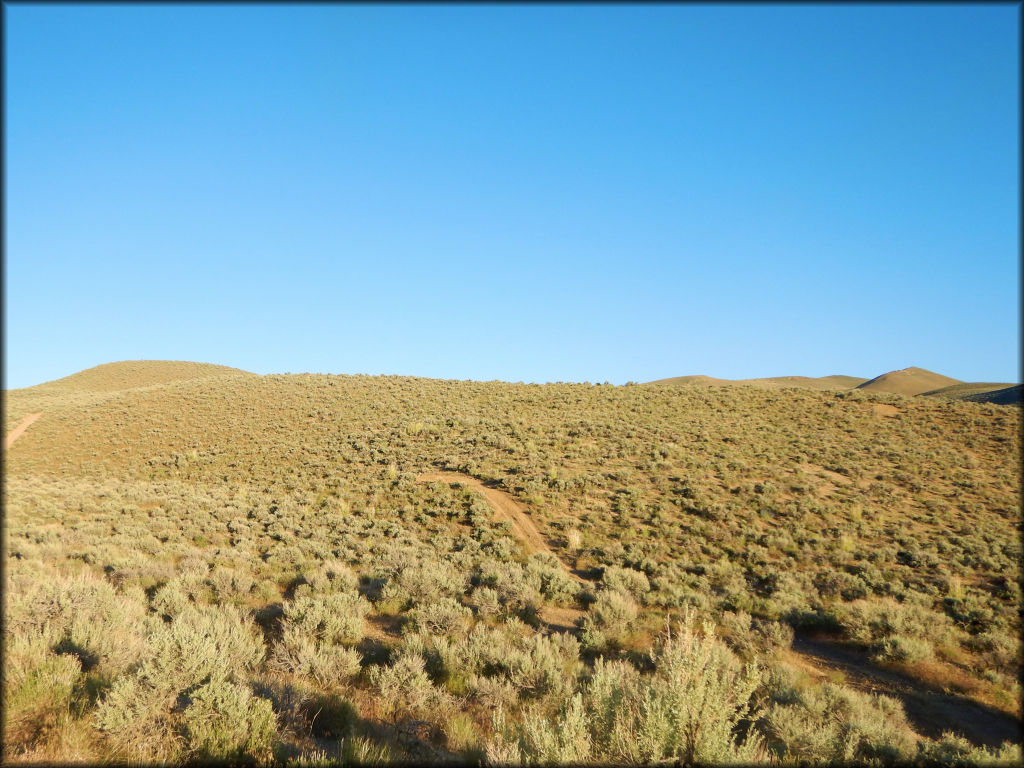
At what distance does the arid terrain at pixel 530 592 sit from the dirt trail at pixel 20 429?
389 centimetres

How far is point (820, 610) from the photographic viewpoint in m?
10.0

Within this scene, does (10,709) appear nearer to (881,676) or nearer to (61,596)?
(61,596)

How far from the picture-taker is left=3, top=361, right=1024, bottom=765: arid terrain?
4.50 meters

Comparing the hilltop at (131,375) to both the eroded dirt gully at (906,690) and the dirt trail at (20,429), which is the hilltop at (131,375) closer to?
the dirt trail at (20,429)

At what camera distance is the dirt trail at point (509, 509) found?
1471 cm

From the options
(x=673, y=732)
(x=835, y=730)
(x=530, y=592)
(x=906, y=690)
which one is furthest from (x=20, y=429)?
(x=906, y=690)

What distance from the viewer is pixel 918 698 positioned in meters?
7.05

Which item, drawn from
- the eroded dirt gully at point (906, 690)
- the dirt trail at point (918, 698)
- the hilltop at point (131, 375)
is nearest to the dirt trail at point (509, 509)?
the eroded dirt gully at point (906, 690)

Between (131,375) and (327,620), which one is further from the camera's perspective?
(131,375)

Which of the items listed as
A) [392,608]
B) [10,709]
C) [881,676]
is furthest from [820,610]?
[10,709]

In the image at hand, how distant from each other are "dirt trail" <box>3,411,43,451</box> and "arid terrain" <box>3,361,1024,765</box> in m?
3.89

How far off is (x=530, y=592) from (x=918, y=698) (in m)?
6.41

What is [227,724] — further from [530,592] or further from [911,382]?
[911,382]

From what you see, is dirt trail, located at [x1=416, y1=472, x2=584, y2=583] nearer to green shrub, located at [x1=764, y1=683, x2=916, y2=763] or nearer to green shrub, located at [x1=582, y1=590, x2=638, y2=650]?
green shrub, located at [x1=582, y1=590, x2=638, y2=650]
